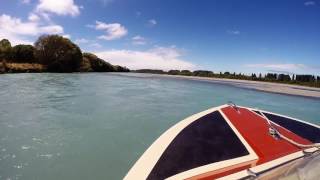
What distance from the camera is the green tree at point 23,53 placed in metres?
53.5

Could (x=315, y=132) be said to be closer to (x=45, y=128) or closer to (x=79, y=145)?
(x=79, y=145)

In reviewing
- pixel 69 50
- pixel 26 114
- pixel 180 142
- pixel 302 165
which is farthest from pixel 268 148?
pixel 69 50

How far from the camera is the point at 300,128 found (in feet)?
17.9

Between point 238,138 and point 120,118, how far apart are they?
17.4 ft

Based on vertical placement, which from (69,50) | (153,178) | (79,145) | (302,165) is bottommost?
(79,145)

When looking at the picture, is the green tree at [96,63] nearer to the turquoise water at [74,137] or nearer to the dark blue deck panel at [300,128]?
the turquoise water at [74,137]

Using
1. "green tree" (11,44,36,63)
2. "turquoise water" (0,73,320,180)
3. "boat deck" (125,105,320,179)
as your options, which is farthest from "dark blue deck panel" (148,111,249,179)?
"green tree" (11,44,36,63)

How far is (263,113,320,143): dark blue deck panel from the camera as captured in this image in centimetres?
505

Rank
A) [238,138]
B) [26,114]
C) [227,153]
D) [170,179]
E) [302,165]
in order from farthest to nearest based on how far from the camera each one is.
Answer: [26,114] → [238,138] → [227,153] → [170,179] → [302,165]

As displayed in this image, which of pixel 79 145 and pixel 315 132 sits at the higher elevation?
pixel 315 132

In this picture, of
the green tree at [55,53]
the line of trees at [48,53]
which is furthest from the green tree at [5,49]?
the green tree at [55,53]

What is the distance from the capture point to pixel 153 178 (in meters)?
2.89

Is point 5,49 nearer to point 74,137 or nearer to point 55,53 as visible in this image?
point 55,53

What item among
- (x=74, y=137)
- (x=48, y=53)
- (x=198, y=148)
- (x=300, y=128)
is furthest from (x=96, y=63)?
(x=198, y=148)
